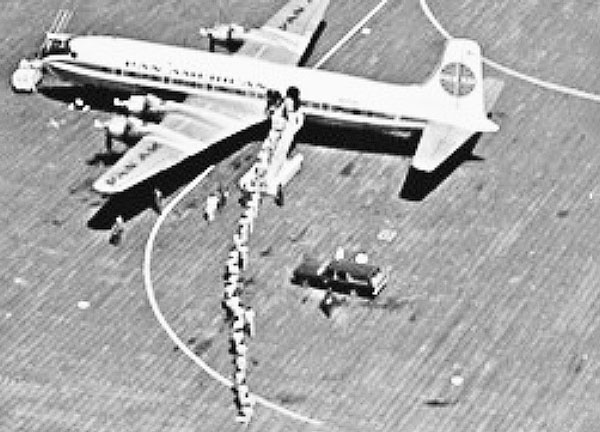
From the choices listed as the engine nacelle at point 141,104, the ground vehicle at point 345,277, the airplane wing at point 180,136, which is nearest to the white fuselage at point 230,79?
the airplane wing at point 180,136

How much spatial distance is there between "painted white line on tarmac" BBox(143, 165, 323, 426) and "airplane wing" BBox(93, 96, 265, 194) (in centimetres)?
271

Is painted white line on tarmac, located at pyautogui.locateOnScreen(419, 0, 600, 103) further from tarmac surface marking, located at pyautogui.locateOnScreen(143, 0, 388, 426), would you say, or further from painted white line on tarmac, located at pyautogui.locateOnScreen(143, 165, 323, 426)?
painted white line on tarmac, located at pyautogui.locateOnScreen(143, 165, 323, 426)

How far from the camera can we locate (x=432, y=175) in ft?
316

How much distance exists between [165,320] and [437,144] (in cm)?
1994

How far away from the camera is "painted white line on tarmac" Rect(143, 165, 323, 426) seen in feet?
261

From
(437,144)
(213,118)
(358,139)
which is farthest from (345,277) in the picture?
(213,118)

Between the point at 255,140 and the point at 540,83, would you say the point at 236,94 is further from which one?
the point at 540,83

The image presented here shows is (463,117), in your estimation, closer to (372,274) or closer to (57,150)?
(372,274)

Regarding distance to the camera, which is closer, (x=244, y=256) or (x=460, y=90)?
(x=244, y=256)

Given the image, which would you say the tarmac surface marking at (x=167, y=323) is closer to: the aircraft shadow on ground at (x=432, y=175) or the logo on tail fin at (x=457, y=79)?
the aircraft shadow on ground at (x=432, y=175)

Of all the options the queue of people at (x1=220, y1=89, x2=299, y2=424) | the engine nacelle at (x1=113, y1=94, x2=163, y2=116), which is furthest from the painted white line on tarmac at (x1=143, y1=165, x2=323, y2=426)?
the engine nacelle at (x1=113, y1=94, x2=163, y2=116)

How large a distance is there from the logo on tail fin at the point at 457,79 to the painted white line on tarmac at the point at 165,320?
1546cm

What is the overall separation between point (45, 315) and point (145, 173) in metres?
10.6

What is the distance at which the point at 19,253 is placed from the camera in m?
90.1
